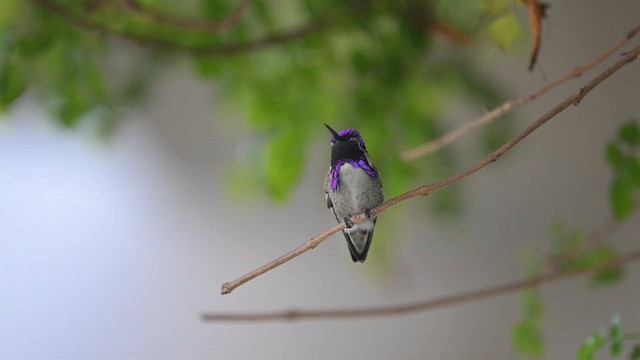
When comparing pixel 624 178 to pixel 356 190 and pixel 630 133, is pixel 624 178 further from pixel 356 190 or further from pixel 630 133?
pixel 356 190

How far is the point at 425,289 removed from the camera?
1.31m

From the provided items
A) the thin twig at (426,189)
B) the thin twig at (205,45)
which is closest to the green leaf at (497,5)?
the thin twig at (426,189)

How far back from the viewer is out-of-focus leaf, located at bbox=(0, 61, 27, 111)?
2.19 ft

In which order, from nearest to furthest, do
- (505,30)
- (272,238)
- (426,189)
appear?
(426,189) < (505,30) < (272,238)

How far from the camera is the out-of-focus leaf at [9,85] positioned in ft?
2.19

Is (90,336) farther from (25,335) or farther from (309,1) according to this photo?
(309,1)

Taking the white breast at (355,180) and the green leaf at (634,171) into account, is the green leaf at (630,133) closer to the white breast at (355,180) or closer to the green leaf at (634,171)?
the green leaf at (634,171)

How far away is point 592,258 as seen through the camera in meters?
1.01

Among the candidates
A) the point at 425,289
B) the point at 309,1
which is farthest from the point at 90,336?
the point at 309,1

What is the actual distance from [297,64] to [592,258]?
482mm

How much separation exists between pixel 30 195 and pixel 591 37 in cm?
92

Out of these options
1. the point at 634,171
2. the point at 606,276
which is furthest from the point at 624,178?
the point at 606,276

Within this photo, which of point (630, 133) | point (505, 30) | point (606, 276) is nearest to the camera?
point (505, 30)

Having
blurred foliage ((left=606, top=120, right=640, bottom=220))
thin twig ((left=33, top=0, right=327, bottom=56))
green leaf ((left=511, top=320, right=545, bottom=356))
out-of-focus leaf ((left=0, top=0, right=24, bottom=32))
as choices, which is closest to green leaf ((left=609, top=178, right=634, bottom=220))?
blurred foliage ((left=606, top=120, right=640, bottom=220))
